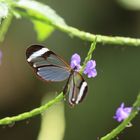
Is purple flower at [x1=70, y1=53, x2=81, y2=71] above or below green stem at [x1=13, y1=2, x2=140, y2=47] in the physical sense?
above

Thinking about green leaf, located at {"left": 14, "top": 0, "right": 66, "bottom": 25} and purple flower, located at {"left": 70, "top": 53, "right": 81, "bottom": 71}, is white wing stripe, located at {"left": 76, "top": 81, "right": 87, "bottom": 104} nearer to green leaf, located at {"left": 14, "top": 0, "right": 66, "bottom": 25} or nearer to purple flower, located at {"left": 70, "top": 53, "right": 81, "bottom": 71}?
purple flower, located at {"left": 70, "top": 53, "right": 81, "bottom": 71}

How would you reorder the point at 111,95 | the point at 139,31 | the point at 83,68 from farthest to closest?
the point at 139,31
the point at 111,95
the point at 83,68

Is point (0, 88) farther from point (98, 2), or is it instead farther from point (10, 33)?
point (98, 2)

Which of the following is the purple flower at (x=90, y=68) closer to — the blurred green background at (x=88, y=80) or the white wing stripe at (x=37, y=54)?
the white wing stripe at (x=37, y=54)

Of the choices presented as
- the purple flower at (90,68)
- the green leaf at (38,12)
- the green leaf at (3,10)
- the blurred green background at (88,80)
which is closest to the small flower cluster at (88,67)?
the purple flower at (90,68)

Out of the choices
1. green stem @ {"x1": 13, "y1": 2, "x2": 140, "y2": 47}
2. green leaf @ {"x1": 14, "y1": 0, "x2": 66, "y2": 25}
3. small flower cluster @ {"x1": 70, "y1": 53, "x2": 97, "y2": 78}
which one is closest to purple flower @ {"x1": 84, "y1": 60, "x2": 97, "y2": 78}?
small flower cluster @ {"x1": 70, "y1": 53, "x2": 97, "y2": 78}

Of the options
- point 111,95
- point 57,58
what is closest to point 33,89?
point 111,95
